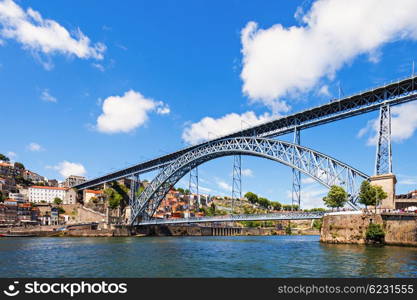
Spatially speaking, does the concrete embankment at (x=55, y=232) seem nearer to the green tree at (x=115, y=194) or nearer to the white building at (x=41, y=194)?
the green tree at (x=115, y=194)

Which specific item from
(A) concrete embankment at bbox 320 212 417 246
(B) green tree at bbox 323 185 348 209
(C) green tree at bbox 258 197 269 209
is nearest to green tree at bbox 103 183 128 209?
(C) green tree at bbox 258 197 269 209

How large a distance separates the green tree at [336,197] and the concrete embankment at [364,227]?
9.40 ft

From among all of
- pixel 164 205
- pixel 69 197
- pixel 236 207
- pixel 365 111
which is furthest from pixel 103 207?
pixel 365 111

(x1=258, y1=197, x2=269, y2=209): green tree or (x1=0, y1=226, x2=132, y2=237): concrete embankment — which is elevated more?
(x1=258, y1=197, x2=269, y2=209): green tree

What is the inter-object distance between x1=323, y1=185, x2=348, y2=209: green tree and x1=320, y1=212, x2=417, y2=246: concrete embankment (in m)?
2.86

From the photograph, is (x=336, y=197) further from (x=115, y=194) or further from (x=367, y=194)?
(x=115, y=194)

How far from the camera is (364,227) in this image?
32562 mm

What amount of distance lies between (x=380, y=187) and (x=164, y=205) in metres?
92.9

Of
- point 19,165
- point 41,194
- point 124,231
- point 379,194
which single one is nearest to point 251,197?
point 41,194

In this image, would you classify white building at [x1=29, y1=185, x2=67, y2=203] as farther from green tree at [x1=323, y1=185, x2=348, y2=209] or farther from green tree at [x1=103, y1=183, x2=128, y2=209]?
green tree at [x1=323, y1=185, x2=348, y2=209]

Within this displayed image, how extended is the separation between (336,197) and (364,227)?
19.8 ft

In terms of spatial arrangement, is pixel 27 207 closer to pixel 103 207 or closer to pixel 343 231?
pixel 103 207

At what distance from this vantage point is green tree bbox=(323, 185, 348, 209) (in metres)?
38.1

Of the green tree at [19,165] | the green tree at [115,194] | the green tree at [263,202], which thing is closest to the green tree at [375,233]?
the green tree at [115,194]
